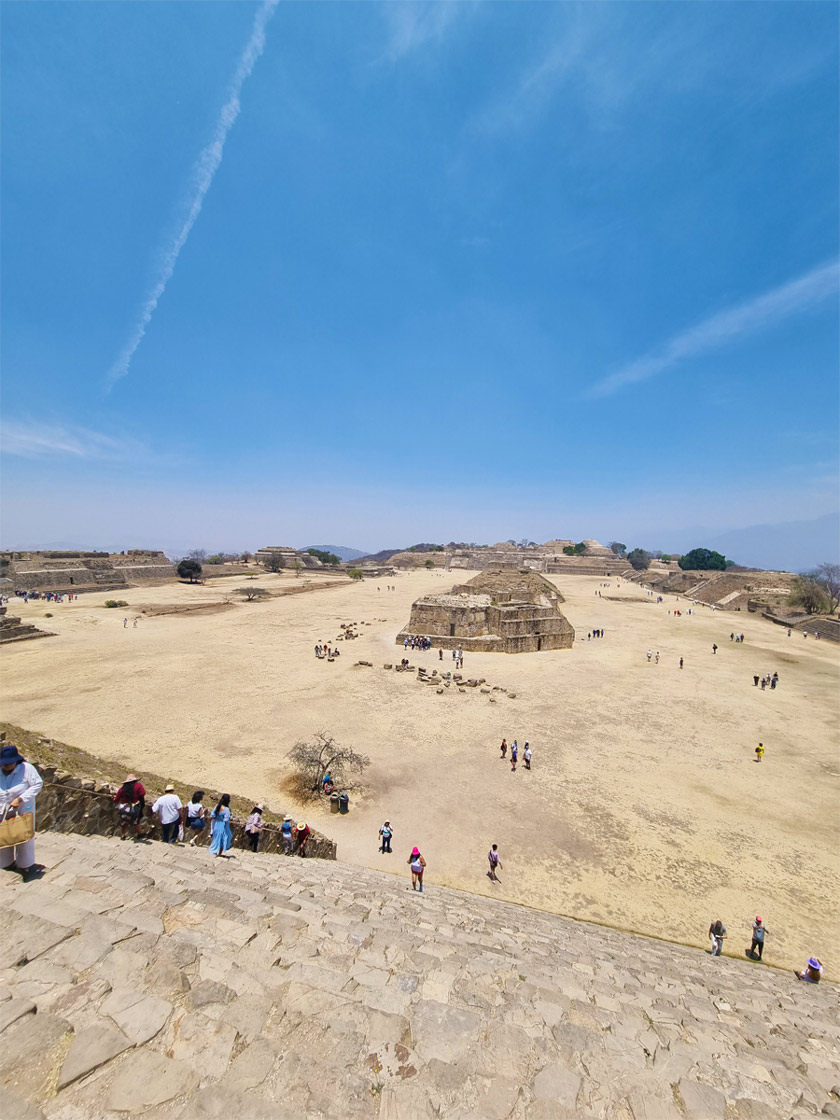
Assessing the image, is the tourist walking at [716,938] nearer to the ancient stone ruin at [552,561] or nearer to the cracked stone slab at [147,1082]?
the cracked stone slab at [147,1082]

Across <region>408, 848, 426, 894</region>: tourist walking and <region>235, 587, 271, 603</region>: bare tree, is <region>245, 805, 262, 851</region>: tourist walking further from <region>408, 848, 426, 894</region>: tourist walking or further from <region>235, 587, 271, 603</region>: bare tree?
<region>235, 587, 271, 603</region>: bare tree

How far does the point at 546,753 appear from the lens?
1409cm

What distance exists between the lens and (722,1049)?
11.5 feet

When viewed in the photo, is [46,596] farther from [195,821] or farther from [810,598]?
[810,598]

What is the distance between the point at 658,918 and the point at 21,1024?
9.43 metres

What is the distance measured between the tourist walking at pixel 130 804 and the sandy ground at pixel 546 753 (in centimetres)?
368

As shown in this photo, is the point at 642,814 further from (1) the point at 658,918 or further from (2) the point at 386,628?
(2) the point at 386,628

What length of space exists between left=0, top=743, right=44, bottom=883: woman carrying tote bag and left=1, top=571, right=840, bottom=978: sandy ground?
6.42 m

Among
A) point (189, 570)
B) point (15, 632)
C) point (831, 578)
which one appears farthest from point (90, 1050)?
point (831, 578)

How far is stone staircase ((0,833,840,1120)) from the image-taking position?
2340 mm

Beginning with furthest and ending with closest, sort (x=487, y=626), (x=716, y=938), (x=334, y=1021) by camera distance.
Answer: (x=487, y=626)
(x=716, y=938)
(x=334, y=1021)

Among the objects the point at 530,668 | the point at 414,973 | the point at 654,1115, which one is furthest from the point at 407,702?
the point at 654,1115

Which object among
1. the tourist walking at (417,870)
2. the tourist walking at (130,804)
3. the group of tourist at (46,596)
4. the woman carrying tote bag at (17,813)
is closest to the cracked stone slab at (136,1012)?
the woman carrying tote bag at (17,813)

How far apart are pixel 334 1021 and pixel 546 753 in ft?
40.7
